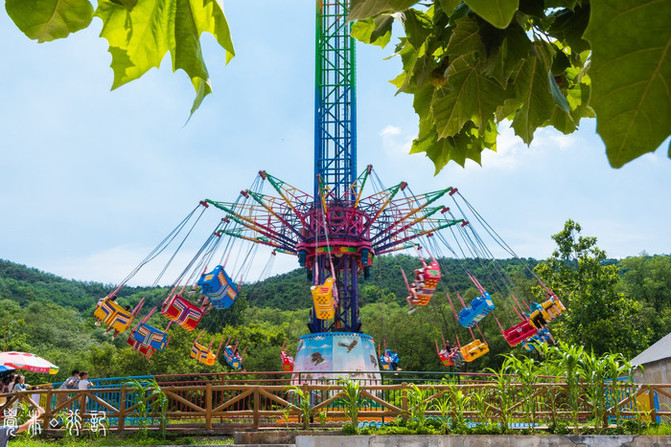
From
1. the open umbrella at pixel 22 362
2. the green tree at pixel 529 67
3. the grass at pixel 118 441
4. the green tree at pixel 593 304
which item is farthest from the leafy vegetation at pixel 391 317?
the green tree at pixel 529 67

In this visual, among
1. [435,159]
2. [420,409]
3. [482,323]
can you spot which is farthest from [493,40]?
[482,323]

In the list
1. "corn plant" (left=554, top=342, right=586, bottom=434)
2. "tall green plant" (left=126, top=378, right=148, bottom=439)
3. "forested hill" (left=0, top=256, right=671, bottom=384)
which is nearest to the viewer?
"corn plant" (left=554, top=342, right=586, bottom=434)

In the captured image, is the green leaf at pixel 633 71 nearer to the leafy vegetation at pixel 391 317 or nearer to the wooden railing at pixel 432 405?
the wooden railing at pixel 432 405

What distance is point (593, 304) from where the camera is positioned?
21156 mm

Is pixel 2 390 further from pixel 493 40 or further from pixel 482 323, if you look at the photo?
pixel 482 323

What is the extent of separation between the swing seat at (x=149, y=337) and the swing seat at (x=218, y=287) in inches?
71.1

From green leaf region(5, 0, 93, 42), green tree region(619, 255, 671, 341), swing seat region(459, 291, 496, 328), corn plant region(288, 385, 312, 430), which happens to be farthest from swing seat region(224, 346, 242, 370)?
green tree region(619, 255, 671, 341)

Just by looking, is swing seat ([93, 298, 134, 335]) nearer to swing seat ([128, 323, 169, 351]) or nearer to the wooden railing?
swing seat ([128, 323, 169, 351])

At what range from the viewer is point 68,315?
174 ft

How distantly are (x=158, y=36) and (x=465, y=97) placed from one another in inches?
38.6

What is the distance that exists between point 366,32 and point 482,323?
142 feet

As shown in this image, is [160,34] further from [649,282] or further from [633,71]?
[649,282]

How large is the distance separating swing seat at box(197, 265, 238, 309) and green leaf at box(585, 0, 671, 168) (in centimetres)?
1501

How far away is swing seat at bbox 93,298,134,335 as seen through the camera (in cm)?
1455
